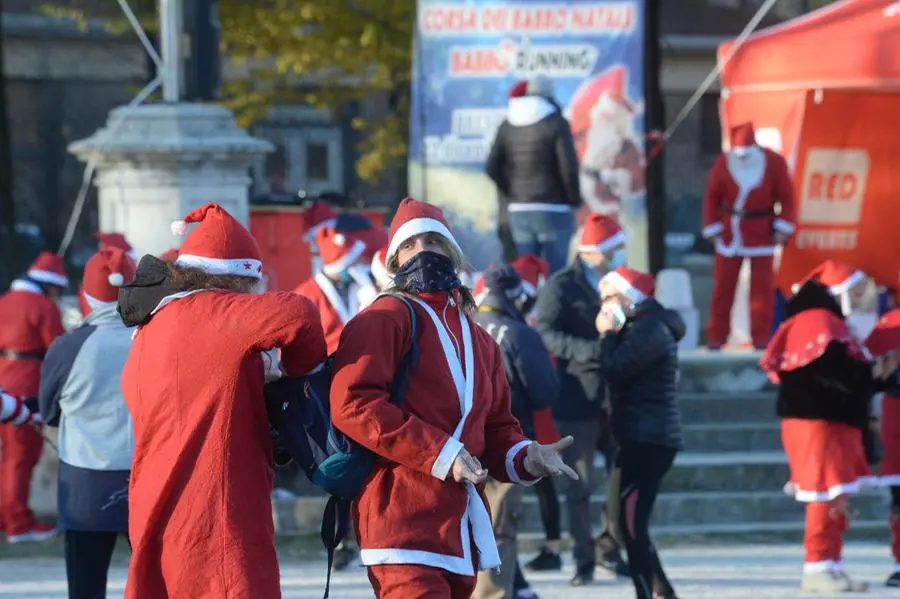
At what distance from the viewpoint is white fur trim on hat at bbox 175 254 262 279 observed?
18.6ft

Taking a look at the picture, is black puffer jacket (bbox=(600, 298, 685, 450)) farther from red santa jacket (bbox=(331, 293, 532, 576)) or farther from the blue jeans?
the blue jeans

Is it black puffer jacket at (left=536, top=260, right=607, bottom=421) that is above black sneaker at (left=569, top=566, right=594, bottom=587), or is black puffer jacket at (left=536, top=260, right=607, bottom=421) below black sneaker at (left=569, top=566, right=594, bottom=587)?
above

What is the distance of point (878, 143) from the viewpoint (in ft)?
49.5

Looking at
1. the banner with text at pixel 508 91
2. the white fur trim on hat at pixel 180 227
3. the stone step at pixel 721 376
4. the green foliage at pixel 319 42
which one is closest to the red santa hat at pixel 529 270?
the stone step at pixel 721 376

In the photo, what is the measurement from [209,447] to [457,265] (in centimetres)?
96

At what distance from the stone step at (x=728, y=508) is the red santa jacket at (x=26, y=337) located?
307cm

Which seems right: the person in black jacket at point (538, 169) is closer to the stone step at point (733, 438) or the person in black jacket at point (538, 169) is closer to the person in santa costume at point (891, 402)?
the stone step at point (733, 438)

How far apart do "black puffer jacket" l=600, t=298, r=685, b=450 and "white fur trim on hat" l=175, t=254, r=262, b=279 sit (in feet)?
11.0

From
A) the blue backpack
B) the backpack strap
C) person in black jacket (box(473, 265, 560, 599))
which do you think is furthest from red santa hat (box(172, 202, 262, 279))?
person in black jacket (box(473, 265, 560, 599))

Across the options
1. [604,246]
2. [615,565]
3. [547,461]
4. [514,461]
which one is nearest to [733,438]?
[615,565]

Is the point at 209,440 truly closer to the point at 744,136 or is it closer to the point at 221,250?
the point at 221,250

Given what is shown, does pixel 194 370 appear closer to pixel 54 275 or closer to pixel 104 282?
pixel 104 282

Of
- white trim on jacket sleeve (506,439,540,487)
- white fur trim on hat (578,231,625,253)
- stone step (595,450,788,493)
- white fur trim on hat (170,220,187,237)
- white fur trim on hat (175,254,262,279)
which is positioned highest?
white fur trim on hat (170,220,187,237)

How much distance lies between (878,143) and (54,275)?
7.10 meters
